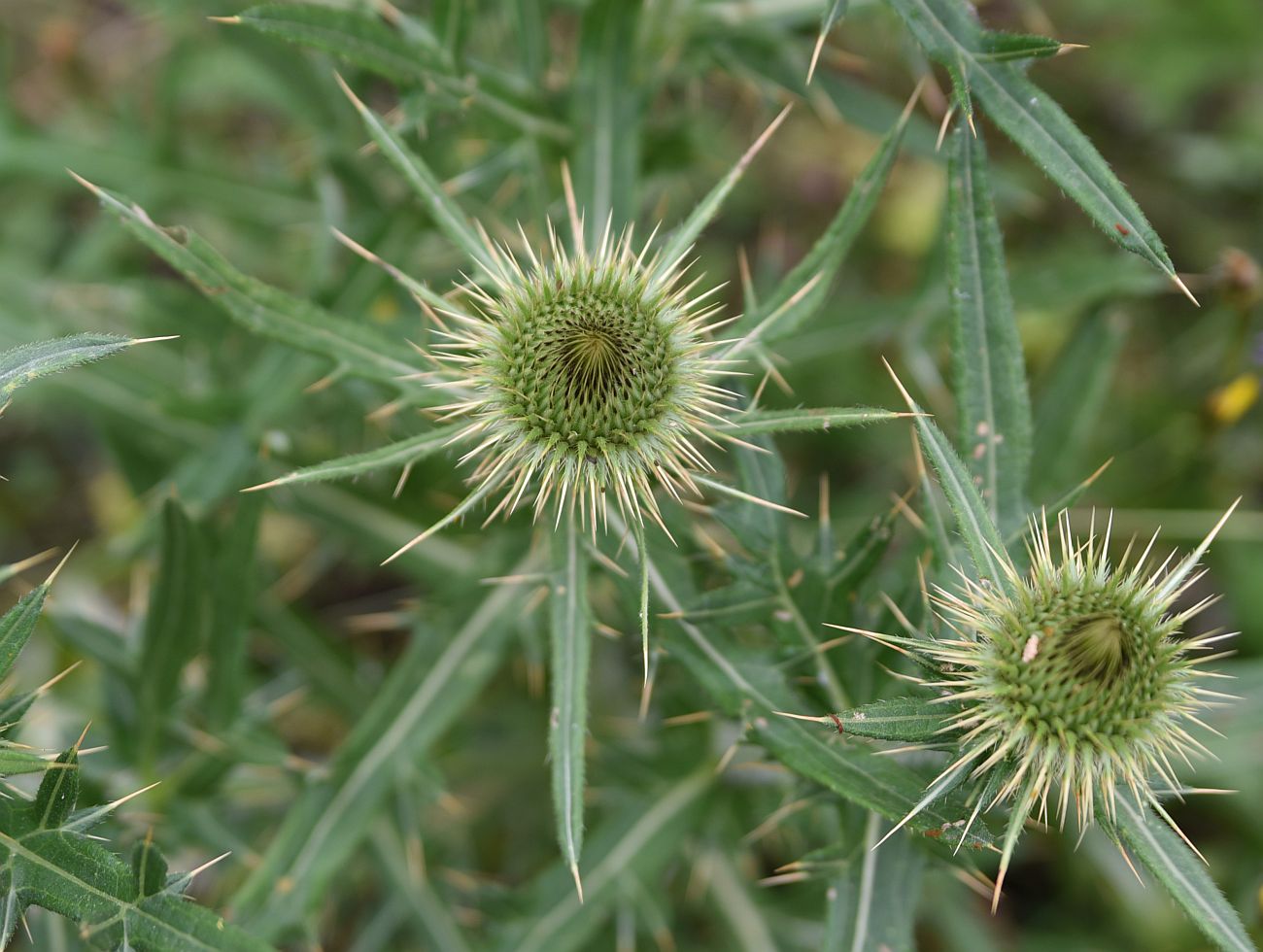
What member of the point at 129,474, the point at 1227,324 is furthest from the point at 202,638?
the point at 1227,324

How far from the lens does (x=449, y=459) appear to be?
3.46 metres

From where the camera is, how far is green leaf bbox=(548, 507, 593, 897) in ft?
8.23

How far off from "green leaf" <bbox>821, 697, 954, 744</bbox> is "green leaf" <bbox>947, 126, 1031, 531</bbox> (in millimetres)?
908

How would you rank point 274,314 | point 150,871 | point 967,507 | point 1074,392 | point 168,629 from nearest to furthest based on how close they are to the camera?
point 967,507
point 150,871
point 274,314
point 168,629
point 1074,392

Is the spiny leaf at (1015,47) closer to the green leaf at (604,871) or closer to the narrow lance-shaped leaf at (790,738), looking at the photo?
the narrow lance-shaped leaf at (790,738)

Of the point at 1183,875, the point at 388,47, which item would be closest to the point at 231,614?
the point at 388,47

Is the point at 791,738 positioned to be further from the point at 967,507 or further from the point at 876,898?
the point at 967,507

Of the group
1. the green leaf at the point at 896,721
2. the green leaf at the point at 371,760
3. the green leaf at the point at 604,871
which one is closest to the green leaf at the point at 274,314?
the green leaf at the point at 371,760

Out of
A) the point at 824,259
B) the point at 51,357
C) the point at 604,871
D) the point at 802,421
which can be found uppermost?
the point at 824,259

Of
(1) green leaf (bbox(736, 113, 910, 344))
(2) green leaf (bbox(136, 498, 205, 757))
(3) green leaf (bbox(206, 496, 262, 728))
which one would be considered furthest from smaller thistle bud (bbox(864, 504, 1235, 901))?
(2) green leaf (bbox(136, 498, 205, 757))

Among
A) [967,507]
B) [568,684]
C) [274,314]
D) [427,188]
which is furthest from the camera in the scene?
[274,314]

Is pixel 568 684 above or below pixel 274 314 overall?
below

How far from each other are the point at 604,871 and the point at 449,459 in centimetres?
158

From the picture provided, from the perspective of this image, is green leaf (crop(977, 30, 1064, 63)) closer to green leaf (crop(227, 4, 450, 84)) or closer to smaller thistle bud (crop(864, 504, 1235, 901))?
smaller thistle bud (crop(864, 504, 1235, 901))
